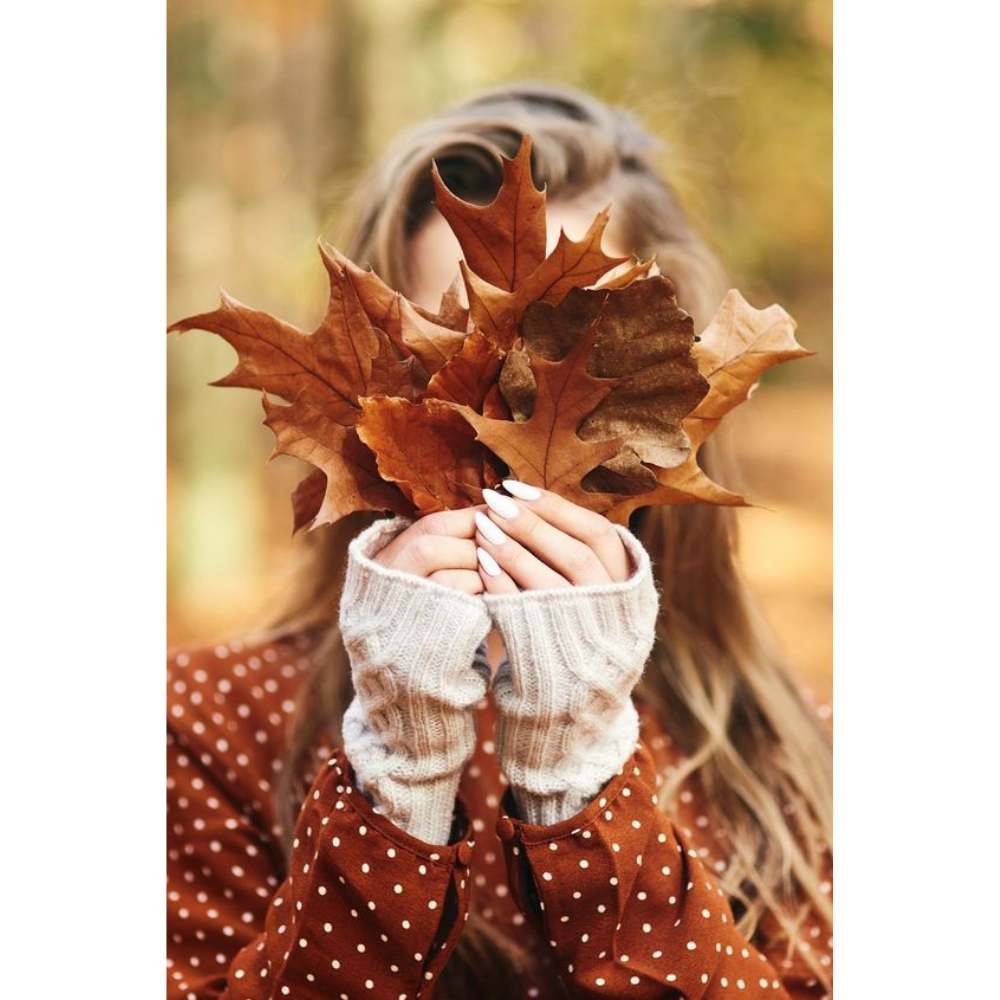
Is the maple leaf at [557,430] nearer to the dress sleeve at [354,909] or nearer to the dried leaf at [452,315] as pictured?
the dried leaf at [452,315]

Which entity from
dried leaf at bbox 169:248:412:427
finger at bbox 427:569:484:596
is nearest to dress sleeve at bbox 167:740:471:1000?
finger at bbox 427:569:484:596

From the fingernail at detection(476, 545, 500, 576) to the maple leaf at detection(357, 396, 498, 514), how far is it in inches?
1.8

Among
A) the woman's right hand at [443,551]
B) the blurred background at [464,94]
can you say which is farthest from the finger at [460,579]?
the blurred background at [464,94]

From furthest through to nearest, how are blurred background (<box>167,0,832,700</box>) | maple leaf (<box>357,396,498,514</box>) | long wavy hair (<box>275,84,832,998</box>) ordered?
blurred background (<box>167,0,832,700</box>) → long wavy hair (<box>275,84,832,998</box>) → maple leaf (<box>357,396,498,514</box>)

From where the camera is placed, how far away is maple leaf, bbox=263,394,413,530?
73cm

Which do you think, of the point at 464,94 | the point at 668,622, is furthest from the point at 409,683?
the point at 464,94

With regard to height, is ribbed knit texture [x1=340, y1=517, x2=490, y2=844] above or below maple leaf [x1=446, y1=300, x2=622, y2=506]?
below

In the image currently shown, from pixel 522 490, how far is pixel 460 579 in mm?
74

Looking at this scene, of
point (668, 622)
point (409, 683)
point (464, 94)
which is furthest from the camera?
point (464, 94)

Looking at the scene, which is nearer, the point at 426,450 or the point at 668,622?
the point at 426,450

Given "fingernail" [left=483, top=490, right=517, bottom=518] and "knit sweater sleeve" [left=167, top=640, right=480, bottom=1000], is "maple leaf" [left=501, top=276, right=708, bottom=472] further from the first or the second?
"knit sweater sleeve" [left=167, top=640, right=480, bottom=1000]

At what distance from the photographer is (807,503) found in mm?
1348

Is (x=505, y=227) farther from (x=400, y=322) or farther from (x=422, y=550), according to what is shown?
(x=422, y=550)

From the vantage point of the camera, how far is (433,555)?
0.71 metres
